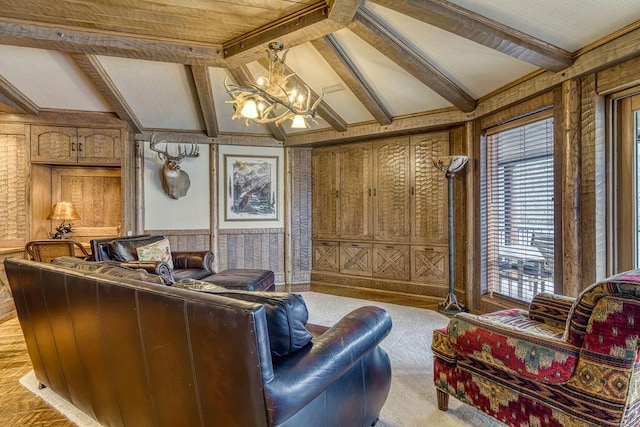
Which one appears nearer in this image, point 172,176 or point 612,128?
point 612,128

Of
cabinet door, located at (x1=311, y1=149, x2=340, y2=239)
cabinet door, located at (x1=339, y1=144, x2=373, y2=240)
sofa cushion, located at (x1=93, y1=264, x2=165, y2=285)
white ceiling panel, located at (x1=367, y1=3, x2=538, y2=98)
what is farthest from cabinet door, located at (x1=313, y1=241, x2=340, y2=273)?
sofa cushion, located at (x1=93, y1=264, x2=165, y2=285)

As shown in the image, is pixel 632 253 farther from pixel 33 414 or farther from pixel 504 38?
pixel 33 414

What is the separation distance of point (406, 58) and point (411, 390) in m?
3.07

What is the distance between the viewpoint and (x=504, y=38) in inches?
107

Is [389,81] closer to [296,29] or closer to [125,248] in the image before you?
[296,29]

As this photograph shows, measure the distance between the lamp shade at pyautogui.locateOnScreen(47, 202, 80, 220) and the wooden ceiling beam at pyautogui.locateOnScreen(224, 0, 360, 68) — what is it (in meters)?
3.39

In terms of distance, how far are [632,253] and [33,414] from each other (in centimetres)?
447

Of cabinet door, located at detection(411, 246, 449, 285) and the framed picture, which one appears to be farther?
the framed picture

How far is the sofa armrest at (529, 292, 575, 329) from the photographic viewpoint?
2.14 m

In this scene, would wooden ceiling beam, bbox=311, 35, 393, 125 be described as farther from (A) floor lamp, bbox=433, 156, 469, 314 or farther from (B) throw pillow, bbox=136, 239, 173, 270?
(B) throw pillow, bbox=136, 239, 173, 270

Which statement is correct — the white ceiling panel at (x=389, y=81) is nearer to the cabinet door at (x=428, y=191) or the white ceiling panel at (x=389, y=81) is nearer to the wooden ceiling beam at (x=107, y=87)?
the cabinet door at (x=428, y=191)

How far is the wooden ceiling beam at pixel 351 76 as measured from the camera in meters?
3.61

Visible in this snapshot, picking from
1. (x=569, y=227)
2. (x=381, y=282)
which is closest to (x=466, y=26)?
(x=569, y=227)

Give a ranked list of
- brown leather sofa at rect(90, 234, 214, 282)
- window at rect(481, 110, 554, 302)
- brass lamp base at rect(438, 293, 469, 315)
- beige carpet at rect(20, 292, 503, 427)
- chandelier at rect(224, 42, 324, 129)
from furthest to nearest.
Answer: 1. brass lamp base at rect(438, 293, 469, 315)
2. brown leather sofa at rect(90, 234, 214, 282)
3. window at rect(481, 110, 554, 302)
4. chandelier at rect(224, 42, 324, 129)
5. beige carpet at rect(20, 292, 503, 427)
